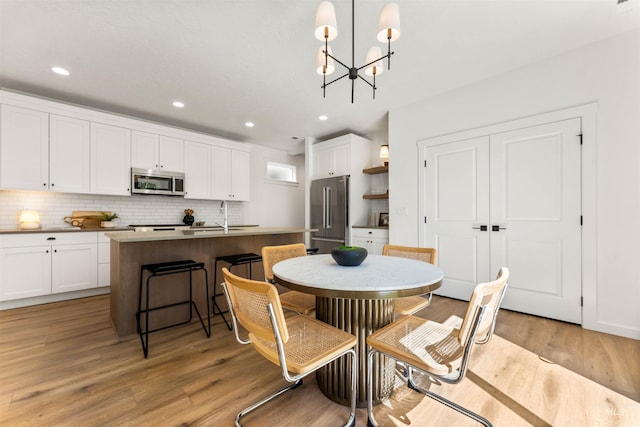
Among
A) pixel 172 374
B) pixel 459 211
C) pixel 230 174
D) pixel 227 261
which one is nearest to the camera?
pixel 172 374

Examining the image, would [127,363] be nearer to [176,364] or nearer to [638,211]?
[176,364]

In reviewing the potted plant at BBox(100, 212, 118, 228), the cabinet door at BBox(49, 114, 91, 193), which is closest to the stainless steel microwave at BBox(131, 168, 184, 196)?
the potted plant at BBox(100, 212, 118, 228)

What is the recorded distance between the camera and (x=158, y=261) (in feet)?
8.21

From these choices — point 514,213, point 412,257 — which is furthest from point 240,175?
point 514,213

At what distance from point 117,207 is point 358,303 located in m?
4.33

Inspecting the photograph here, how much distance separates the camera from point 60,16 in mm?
2090

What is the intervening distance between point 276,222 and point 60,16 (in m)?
4.51

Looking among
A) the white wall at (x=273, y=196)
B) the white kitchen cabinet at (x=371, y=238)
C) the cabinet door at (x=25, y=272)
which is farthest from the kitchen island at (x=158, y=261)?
the white wall at (x=273, y=196)

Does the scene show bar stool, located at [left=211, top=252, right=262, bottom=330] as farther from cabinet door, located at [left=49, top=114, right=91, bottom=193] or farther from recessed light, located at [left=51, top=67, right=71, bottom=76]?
recessed light, located at [left=51, top=67, right=71, bottom=76]

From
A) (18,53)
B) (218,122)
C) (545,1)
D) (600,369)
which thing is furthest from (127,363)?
(545,1)

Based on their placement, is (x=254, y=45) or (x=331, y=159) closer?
(x=254, y=45)

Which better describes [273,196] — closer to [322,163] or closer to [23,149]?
[322,163]

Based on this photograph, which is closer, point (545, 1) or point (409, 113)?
point (545, 1)

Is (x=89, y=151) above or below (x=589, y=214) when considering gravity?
above
